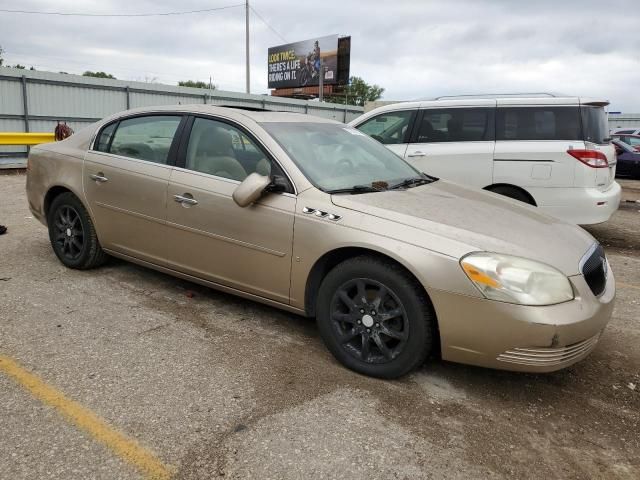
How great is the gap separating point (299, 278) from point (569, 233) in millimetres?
1704

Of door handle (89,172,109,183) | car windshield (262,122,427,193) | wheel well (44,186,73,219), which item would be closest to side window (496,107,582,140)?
car windshield (262,122,427,193)

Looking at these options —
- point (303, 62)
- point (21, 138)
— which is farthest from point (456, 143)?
point (303, 62)

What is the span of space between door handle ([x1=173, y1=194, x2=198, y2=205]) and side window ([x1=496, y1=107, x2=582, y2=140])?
168 inches

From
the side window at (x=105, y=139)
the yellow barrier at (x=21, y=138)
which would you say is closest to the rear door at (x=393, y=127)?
the side window at (x=105, y=139)

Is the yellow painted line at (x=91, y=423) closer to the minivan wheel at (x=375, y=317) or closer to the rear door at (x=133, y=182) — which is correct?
the minivan wheel at (x=375, y=317)

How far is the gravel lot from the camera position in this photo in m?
2.37

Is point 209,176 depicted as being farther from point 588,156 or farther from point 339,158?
point 588,156

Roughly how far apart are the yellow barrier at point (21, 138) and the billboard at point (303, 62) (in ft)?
92.7

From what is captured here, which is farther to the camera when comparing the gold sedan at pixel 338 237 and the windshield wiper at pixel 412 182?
the windshield wiper at pixel 412 182

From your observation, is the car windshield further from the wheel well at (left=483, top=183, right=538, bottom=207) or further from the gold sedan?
the wheel well at (left=483, top=183, right=538, bottom=207)

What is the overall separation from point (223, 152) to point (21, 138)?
11760mm

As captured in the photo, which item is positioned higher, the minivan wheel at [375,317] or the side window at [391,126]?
the side window at [391,126]

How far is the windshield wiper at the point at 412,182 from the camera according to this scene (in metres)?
3.79

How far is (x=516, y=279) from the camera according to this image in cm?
272
